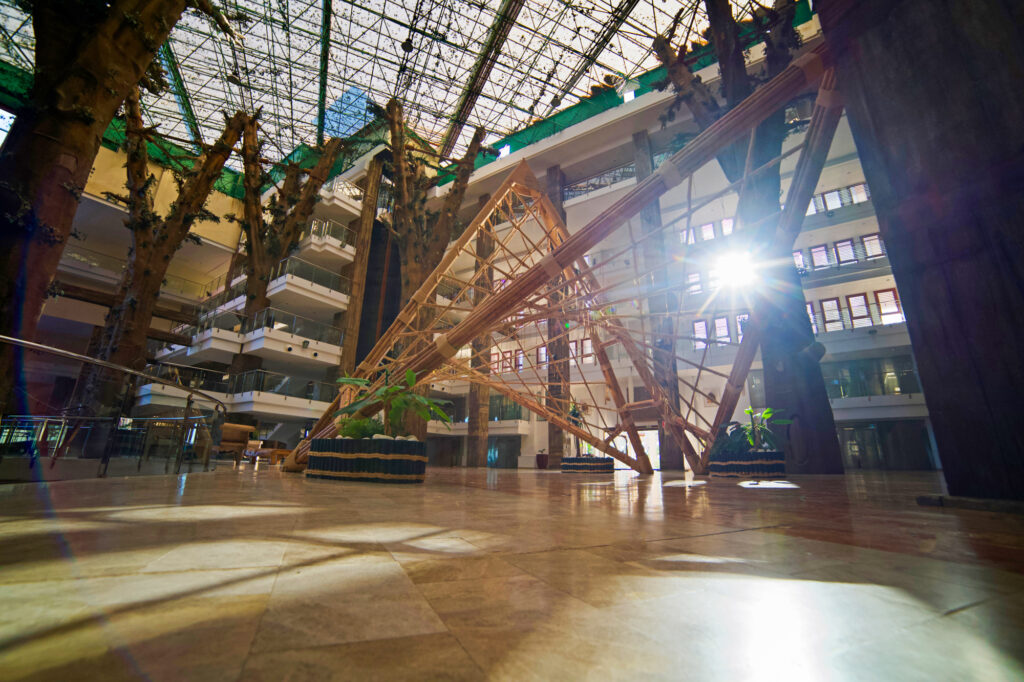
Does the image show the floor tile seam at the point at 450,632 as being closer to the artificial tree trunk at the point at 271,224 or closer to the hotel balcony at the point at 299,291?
the artificial tree trunk at the point at 271,224

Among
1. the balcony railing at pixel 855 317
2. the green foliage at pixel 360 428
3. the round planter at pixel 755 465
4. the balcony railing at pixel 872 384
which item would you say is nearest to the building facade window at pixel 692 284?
the round planter at pixel 755 465

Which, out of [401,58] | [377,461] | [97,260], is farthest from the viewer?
[97,260]

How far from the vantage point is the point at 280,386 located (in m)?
17.1

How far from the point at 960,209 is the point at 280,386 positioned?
62.0ft

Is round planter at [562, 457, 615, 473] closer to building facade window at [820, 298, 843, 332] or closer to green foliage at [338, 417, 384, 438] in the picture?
green foliage at [338, 417, 384, 438]

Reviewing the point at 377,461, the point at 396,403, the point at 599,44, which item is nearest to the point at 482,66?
the point at 599,44

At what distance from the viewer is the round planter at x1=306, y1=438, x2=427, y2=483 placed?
604 centimetres

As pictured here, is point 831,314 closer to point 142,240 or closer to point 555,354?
point 555,354

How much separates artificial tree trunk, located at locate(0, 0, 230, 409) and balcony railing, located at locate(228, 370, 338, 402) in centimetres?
1340

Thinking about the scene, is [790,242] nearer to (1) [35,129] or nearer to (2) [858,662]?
(2) [858,662]

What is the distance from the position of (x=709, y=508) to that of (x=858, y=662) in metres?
2.53

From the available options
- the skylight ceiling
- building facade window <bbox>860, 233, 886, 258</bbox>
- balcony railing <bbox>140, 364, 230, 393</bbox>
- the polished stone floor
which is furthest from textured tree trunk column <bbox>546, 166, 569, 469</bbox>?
the polished stone floor

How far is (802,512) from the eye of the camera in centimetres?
274

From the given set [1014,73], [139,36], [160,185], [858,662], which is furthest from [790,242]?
[160,185]
